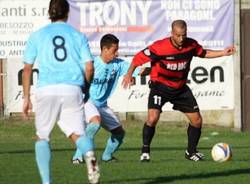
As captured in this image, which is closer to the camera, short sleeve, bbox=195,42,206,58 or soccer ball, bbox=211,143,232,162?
soccer ball, bbox=211,143,232,162

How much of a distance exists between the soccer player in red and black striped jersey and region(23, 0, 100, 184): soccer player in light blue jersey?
3582 mm

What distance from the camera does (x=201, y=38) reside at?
910 inches

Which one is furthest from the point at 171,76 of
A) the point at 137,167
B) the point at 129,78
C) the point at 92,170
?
the point at 92,170

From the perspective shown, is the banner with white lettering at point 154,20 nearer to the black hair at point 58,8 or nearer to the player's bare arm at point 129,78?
the player's bare arm at point 129,78

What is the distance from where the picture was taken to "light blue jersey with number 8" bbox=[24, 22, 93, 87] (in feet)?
31.1

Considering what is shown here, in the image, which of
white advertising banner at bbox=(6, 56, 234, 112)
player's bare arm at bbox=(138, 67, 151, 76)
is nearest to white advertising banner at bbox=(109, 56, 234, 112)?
white advertising banner at bbox=(6, 56, 234, 112)

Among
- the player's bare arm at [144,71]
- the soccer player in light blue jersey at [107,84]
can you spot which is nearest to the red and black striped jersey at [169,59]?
the player's bare arm at [144,71]

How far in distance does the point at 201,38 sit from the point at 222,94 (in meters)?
1.47

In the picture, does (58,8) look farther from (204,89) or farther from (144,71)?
(204,89)

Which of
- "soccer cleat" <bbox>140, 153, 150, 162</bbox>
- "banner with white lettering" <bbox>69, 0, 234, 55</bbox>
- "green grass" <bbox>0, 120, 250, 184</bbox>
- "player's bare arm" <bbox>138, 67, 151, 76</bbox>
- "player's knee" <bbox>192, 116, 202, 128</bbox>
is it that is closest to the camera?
"green grass" <bbox>0, 120, 250, 184</bbox>

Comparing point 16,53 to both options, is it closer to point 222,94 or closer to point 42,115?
point 222,94

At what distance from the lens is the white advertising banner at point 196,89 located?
23.1 m

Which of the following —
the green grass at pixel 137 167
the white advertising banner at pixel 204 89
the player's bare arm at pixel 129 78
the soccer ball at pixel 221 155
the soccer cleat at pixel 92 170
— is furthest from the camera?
the white advertising banner at pixel 204 89

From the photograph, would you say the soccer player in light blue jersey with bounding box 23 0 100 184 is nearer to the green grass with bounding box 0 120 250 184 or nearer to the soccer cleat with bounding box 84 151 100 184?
the soccer cleat with bounding box 84 151 100 184
